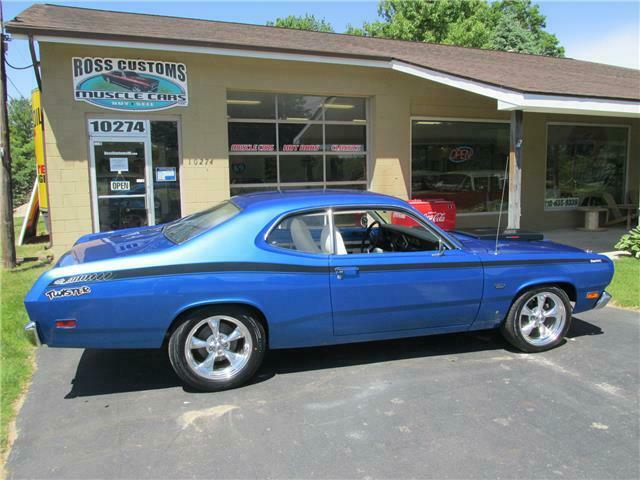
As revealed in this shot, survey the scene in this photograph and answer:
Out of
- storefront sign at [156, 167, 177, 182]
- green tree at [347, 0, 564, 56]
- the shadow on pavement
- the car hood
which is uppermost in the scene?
green tree at [347, 0, 564, 56]

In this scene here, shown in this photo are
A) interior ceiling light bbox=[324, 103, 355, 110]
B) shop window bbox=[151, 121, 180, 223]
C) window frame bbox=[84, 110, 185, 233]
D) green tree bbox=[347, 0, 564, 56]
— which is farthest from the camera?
green tree bbox=[347, 0, 564, 56]

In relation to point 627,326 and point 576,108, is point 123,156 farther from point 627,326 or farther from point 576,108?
point 627,326

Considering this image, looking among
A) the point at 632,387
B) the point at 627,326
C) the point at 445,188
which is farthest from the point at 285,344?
the point at 445,188

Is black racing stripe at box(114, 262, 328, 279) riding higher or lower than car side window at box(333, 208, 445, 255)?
lower

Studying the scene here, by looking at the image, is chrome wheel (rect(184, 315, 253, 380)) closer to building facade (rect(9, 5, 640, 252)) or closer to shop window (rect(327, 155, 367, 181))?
building facade (rect(9, 5, 640, 252))

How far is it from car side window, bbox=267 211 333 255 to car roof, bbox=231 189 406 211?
0.10 metres

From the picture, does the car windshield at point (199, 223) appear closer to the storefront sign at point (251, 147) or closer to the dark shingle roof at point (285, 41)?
the dark shingle roof at point (285, 41)

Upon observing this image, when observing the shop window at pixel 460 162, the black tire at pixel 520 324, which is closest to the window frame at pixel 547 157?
the shop window at pixel 460 162

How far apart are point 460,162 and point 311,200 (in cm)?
913

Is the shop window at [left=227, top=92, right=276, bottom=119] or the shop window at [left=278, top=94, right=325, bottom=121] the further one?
the shop window at [left=278, top=94, right=325, bottom=121]

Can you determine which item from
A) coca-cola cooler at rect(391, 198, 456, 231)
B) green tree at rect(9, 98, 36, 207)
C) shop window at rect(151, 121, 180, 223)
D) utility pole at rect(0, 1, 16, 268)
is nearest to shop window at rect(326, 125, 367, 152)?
coca-cola cooler at rect(391, 198, 456, 231)

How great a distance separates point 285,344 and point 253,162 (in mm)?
6890

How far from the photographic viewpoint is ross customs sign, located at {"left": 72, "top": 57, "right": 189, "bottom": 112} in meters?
8.77

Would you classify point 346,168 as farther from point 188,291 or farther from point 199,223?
point 188,291
